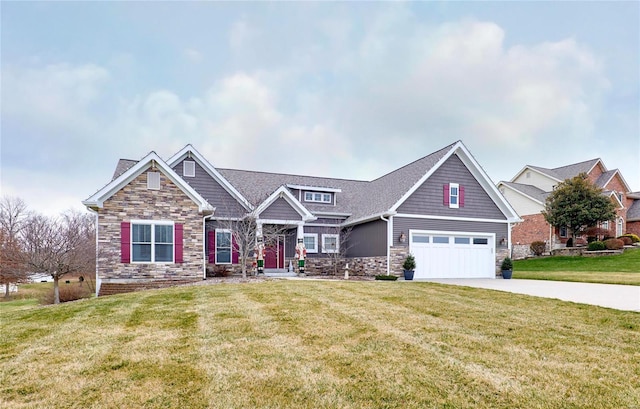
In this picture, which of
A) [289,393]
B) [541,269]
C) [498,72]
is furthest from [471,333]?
[541,269]

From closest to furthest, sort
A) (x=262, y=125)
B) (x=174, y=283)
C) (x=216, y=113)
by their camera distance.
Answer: (x=174, y=283), (x=216, y=113), (x=262, y=125)

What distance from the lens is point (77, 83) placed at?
1741 cm

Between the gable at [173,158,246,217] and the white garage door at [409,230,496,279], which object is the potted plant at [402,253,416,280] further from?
the gable at [173,158,246,217]

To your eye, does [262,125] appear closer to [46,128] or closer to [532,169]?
[46,128]

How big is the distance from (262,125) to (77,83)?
29.6 feet

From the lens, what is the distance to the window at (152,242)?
14.7m

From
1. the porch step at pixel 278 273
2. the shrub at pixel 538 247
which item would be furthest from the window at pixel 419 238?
the shrub at pixel 538 247

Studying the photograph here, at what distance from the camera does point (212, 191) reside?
59.5 feet

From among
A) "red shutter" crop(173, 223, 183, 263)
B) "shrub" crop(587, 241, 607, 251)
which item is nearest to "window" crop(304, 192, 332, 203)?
"red shutter" crop(173, 223, 183, 263)

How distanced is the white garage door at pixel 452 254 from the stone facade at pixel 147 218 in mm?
9549

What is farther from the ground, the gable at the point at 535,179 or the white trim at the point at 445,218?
the gable at the point at 535,179

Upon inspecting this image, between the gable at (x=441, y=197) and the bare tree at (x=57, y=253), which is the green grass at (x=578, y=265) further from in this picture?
the bare tree at (x=57, y=253)

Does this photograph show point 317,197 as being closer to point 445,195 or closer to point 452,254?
point 445,195

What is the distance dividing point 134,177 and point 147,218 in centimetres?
162
